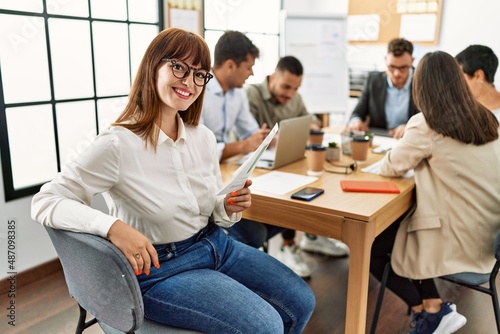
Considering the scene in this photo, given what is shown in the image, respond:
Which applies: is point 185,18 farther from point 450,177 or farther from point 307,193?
point 450,177

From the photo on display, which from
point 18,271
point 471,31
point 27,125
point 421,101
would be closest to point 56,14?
point 27,125

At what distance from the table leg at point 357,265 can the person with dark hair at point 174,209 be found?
0.22m

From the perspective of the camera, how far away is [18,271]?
2.31 metres

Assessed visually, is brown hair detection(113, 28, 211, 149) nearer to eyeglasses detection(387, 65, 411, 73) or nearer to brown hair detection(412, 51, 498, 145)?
brown hair detection(412, 51, 498, 145)

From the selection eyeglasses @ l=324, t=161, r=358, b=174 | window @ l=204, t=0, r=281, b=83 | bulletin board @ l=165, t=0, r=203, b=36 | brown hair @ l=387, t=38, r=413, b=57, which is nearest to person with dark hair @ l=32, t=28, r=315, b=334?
eyeglasses @ l=324, t=161, r=358, b=174

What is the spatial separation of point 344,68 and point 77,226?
3.28m

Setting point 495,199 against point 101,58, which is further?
point 101,58

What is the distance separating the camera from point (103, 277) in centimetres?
105

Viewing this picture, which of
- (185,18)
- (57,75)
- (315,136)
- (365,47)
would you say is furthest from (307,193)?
(365,47)

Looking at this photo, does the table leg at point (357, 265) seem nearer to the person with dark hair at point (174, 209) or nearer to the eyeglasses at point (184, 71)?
the person with dark hair at point (174, 209)

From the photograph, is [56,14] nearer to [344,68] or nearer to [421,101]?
[421,101]

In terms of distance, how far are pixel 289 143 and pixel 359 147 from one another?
36 cm

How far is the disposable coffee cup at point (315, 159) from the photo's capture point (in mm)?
1969

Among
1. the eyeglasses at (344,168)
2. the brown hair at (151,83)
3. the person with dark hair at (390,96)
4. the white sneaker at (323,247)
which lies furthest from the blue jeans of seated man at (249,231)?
the person with dark hair at (390,96)
